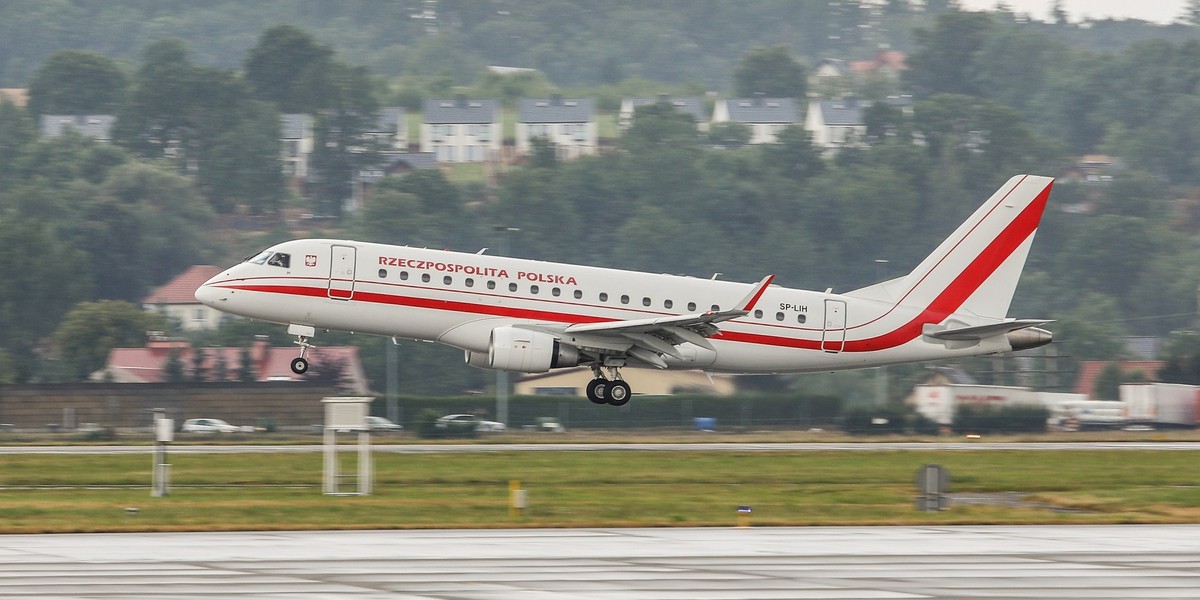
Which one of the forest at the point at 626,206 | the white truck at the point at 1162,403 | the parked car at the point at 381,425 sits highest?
the forest at the point at 626,206

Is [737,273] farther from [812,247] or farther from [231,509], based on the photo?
[231,509]

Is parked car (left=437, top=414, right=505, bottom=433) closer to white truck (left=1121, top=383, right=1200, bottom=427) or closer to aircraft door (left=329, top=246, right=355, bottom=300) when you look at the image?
aircraft door (left=329, top=246, right=355, bottom=300)

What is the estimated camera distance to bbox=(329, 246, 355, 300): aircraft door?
46750 mm

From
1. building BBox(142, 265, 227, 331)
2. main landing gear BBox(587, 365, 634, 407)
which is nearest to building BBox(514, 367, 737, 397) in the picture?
main landing gear BBox(587, 365, 634, 407)

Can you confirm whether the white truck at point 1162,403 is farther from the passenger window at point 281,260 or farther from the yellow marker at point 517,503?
the yellow marker at point 517,503

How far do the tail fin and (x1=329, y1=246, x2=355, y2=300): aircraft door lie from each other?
15.9m

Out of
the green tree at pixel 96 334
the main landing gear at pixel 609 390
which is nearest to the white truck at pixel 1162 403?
the main landing gear at pixel 609 390

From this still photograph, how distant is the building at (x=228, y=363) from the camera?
84.2 meters

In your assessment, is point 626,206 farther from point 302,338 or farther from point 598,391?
point 302,338

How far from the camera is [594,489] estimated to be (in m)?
38.5

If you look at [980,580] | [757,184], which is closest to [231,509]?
[980,580]

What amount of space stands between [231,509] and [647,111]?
525 ft

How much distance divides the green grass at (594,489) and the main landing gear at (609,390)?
157cm

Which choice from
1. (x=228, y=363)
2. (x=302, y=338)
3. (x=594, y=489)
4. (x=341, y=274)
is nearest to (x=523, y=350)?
(x=341, y=274)
